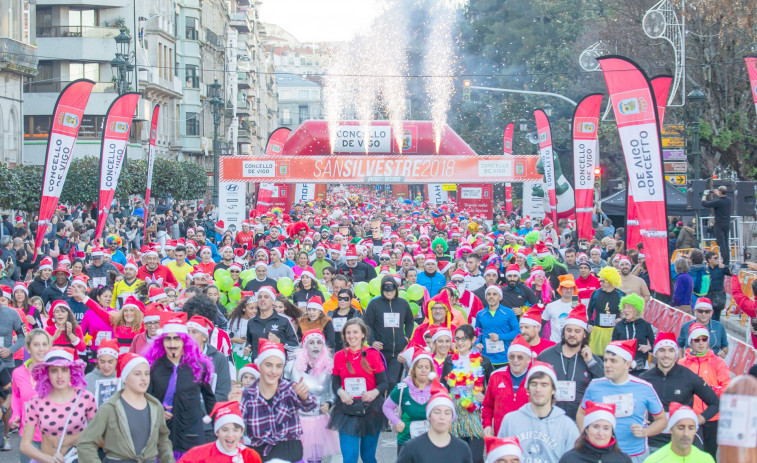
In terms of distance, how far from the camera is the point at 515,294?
1272 centimetres

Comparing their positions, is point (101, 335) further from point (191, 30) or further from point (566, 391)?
point (191, 30)

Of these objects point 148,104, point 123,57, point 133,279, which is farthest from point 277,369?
point 148,104

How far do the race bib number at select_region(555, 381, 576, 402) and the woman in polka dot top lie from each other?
3430mm

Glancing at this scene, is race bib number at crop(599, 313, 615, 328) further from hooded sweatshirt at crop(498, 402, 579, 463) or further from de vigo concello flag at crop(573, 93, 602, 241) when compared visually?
de vigo concello flag at crop(573, 93, 602, 241)

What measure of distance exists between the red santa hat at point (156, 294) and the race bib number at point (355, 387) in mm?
3191

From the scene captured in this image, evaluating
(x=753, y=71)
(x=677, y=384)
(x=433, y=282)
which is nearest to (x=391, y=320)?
(x=433, y=282)

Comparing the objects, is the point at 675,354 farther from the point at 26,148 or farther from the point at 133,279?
the point at 26,148

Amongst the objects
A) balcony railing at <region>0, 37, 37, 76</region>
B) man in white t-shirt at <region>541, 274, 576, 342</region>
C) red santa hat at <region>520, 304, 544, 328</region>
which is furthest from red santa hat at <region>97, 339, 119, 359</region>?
balcony railing at <region>0, 37, 37, 76</region>

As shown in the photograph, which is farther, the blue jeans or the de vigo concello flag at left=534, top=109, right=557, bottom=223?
the de vigo concello flag at left=534, top=109, right=557, bottom=223

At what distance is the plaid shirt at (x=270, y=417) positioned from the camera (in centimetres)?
706

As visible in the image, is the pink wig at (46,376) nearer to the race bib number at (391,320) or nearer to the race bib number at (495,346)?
the race bib number at (391,320)

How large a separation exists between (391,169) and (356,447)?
2155 centimetres

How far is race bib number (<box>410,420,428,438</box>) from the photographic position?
7848 millimetres

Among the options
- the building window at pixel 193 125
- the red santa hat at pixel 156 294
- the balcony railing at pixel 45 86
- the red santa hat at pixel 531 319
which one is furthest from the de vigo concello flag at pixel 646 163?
the building window at pixel 193 125
